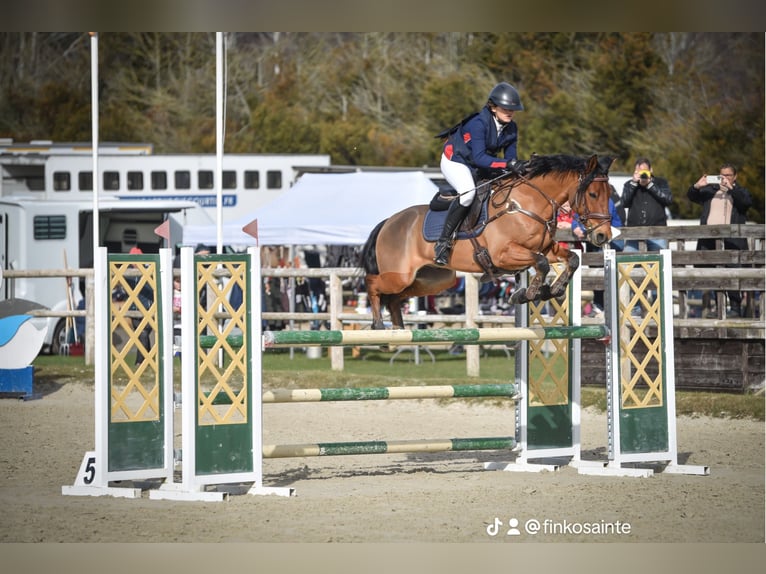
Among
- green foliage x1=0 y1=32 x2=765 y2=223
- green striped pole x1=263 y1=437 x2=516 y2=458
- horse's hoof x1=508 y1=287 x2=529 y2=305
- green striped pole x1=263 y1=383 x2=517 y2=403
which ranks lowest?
green striped pole x1=263 y1=437 x2=516 y2=458

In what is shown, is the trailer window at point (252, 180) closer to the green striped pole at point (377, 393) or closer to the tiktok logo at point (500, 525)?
the green striped pole at point (377, 393)

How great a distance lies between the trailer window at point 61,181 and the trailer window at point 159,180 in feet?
5.14

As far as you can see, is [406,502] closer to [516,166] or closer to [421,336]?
[421,336]

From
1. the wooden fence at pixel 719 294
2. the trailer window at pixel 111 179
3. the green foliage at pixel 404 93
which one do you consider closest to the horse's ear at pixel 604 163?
the wooden fence at pixel 719 294

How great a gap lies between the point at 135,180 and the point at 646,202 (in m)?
13.0

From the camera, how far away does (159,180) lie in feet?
67.8

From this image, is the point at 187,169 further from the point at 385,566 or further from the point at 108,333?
the point at 385,566

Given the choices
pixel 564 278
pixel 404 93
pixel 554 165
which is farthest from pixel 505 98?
pixel 404 93

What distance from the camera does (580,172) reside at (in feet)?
22.1

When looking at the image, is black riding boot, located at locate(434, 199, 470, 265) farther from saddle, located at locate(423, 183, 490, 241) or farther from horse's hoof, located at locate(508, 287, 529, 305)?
horse's hoof, located at locate(508, 287, 529, 305)

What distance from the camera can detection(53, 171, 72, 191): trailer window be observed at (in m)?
19.8

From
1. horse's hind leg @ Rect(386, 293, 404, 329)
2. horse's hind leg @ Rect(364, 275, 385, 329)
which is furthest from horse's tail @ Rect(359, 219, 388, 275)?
horse's hind leg @ Rect(386, 293, 404, 329)

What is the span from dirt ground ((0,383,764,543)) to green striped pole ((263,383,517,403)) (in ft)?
1.62
